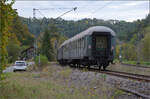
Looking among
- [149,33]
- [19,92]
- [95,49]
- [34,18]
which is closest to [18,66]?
[34,18]

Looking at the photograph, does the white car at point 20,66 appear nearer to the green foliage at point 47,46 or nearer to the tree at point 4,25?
the tree at point 4,25

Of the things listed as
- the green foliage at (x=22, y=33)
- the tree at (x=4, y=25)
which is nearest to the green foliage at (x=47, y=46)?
the green foliage at (x=22, y=33)

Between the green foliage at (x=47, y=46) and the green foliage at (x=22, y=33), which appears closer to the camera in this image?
the green foliage at (x=47, y=46)

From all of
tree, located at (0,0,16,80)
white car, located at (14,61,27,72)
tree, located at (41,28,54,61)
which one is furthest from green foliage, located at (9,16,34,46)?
tree, located at (0,0,16,80)

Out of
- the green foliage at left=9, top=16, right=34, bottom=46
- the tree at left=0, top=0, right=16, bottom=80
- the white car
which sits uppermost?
the green foliage at left=9, top=16, right=34, bottom=46

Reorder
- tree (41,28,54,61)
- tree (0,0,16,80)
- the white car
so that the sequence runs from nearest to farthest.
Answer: tree (0,0,16,80) → the white car → tree (41,28,54,61)

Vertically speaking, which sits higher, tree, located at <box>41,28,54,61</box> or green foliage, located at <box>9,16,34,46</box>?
green foliage, located at <box>9,16,34,46</box>

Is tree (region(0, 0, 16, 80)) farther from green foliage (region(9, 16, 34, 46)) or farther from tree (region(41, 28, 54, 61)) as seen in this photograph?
green foliage (region(9, 16, 34, 46))

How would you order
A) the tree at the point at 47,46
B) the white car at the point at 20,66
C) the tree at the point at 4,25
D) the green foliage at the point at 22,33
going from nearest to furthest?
the tree at the point at 4,25
the white car at the point at 20,66
the tree at the point at 47,46
the green foliage at the point at 22,33

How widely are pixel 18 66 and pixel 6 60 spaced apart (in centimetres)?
2408

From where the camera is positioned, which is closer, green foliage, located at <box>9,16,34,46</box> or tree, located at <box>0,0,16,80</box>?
tree, located at <box>0,0,16,80</box>

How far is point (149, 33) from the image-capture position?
71812mm

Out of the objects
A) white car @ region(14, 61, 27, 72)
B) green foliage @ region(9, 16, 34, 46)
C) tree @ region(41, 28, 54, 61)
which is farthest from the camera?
green foliage @ region(9, 16, 34, 46)

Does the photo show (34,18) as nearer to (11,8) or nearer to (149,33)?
(11,8)
